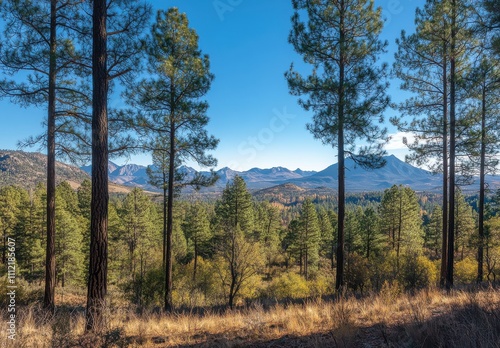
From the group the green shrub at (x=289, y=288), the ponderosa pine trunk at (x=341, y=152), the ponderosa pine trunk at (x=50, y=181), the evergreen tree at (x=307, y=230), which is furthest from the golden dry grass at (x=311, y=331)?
the evergreen tree at (x=307, y=230)

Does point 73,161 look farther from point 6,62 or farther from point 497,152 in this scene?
point 497,152

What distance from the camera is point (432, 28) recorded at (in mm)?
9375

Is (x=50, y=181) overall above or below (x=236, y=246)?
above

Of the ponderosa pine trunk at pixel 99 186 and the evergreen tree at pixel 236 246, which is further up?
the ponderosa pine trunk at pixel 99 186

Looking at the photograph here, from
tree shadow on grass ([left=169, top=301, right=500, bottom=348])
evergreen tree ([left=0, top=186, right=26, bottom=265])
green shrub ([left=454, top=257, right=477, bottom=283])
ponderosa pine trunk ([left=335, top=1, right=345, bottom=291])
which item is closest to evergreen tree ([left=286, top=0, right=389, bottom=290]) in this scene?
ponderosa pine trunk ([left=335, top=1, right=345, bottom=291])

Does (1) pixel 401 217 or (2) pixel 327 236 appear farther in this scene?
(2) pixel 327 236

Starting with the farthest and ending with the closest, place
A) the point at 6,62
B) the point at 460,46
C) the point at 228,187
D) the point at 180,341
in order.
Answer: the point at 228,187
the point at 460,46
the point at 6,62
the point at 180,341

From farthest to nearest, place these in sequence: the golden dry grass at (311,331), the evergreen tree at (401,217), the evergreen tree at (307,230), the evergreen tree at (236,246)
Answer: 1. the evergreen tree at (307,230)
2. the evergreen tree at (401,217)
3. the evergreen tree at (236,246)
4. the golden dry grass at (311,331)

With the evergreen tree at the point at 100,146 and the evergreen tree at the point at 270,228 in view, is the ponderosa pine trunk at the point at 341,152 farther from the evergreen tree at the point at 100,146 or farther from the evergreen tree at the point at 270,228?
the evergreen tree at the point at 270,228

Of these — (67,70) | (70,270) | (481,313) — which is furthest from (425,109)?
(70,270)

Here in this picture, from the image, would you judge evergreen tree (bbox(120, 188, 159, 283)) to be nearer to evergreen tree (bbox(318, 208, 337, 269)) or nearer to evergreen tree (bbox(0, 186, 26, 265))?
evergreen tree (bbox(0, 186, 26, 265))

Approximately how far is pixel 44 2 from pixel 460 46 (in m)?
13.9

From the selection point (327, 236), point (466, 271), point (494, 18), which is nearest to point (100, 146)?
point (494, 18)

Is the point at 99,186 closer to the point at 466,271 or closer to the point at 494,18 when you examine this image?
the point at 494,18
